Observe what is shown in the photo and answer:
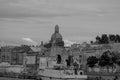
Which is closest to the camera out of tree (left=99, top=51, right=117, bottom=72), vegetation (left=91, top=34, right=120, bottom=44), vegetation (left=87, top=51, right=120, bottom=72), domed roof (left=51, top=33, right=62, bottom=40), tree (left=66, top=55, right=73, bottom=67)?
tree (left=99, top=51, right=117, bottom=72)

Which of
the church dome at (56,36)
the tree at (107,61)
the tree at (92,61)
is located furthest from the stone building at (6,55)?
the tree at (107,61)

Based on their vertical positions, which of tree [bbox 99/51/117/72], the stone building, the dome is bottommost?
tree [bbox 99/51/117/72]

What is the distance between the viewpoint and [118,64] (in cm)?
6912

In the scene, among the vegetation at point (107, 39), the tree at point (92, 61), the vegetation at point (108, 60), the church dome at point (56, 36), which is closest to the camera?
the vegetation at point (108, 60)

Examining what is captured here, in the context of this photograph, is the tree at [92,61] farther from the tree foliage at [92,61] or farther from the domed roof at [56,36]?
the domed roof at [56,36]

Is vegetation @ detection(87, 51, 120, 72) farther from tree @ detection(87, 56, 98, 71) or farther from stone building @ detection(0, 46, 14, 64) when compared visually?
stone building @ detection(0, 46, 14, 64)

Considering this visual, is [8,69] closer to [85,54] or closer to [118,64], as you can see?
[85,54]

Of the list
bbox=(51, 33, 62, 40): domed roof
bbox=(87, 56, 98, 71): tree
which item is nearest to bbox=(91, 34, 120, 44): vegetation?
bbox=(51, 33, 62, 40): domed roof

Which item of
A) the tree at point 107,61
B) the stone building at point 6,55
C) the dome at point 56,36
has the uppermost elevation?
the dome at point 56,36

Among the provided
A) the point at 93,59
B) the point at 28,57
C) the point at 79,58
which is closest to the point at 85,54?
the point at 79,58

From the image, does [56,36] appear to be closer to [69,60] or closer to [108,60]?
[69,60]

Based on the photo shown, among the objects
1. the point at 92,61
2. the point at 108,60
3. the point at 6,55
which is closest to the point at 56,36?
the point at 92,61

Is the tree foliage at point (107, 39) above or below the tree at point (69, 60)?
above

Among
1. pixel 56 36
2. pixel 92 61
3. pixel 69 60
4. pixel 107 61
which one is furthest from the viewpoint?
pixel 56 36
